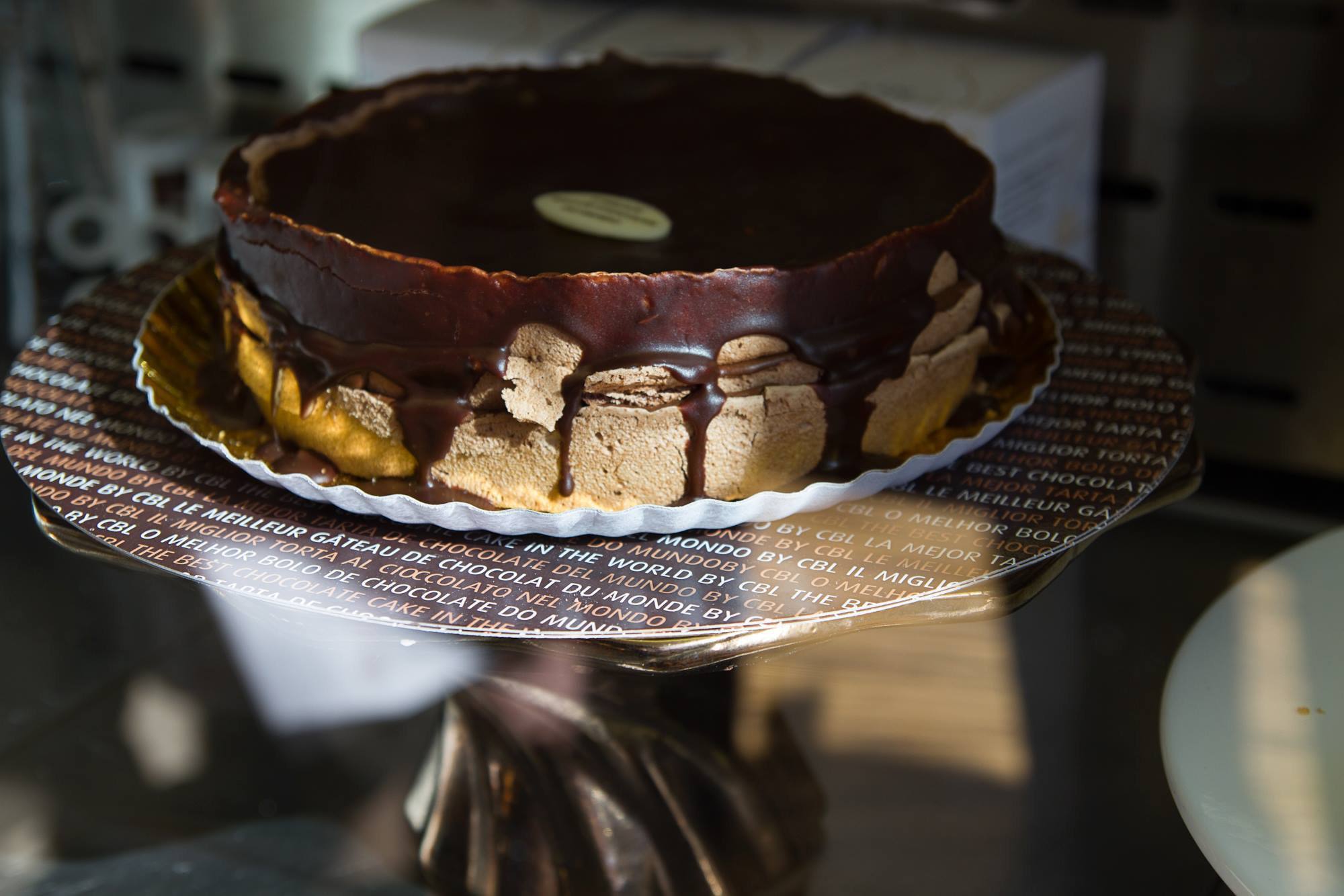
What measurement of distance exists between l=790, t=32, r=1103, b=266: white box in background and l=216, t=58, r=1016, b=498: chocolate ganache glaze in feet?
0.95

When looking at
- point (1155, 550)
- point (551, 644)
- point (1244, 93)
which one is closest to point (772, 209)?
point (551, 644)

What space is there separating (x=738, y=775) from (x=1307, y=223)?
0.98 metres

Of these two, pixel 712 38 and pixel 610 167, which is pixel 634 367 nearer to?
pixel 610 167

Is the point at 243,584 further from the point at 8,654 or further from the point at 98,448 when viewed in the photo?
the point at 8,654

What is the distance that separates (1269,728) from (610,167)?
63cm

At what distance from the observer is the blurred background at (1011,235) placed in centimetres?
108

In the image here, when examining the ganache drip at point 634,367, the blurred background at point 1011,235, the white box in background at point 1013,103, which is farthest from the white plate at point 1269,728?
the white box in background at point 1013,103

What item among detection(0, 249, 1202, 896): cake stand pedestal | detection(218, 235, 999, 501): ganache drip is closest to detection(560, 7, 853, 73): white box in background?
detection(0, 249, 1202, 896): cake stand pedestal

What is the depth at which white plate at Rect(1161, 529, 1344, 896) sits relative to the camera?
806 mm

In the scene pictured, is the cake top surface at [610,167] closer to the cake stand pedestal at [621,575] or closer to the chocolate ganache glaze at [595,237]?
the chocolate ganache glaze at [595,237]

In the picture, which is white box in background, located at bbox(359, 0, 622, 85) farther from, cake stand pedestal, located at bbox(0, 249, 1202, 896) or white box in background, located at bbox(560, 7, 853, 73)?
cake stand pedestal, located at bbox(0, 249, 1202, 896)

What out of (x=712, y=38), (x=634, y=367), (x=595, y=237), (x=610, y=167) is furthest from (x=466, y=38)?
(x=634, y=367)

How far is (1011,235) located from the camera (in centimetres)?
153

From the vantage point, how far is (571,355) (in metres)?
0.89
